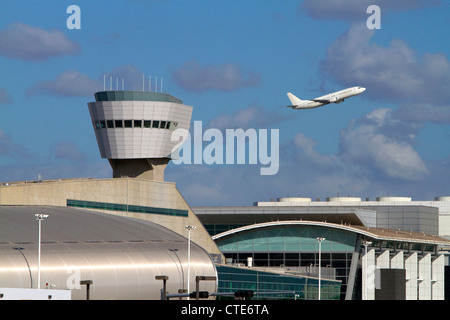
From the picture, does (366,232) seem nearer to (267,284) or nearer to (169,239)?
(267,284)

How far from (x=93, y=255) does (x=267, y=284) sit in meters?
37.6

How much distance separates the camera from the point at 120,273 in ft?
310

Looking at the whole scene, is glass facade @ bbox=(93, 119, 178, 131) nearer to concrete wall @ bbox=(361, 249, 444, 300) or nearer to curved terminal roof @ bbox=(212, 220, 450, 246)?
curved terminal roof @ bbox=(212, 220, 450, 246)

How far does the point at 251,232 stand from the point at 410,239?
27.2m

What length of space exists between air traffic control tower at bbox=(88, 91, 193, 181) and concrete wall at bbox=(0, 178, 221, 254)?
14.8m

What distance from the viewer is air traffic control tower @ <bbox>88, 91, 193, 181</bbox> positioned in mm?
153625

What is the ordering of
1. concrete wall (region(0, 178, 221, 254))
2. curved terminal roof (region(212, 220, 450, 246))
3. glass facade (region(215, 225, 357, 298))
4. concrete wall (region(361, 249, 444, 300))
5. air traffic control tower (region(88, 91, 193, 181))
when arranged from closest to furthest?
concrete wall (region(0, 178, 221, 254)) < concrete wall (region(361, 249, 444, 300)) < curved terminal roof (region(212, 220, 450, 246)) < glass facade (region(215, 225, 357, 298)) < air traffic control tower (region(88, 91, 193, 181))

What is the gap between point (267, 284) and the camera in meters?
125

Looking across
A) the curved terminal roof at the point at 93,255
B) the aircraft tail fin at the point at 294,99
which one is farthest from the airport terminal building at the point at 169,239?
the aircraft tail fin at the point at 294,99

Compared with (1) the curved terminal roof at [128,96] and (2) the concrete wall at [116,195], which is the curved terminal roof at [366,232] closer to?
(2) the concrete wall at [116,195]

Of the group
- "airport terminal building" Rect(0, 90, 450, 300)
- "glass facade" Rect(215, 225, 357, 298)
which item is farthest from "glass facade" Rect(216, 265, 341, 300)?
"glass facade" Rect(215, 225, 357, 298)

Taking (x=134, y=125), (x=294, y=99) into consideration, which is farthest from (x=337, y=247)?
(x=134, y=125)

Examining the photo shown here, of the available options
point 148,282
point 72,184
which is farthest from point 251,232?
point 148,282
